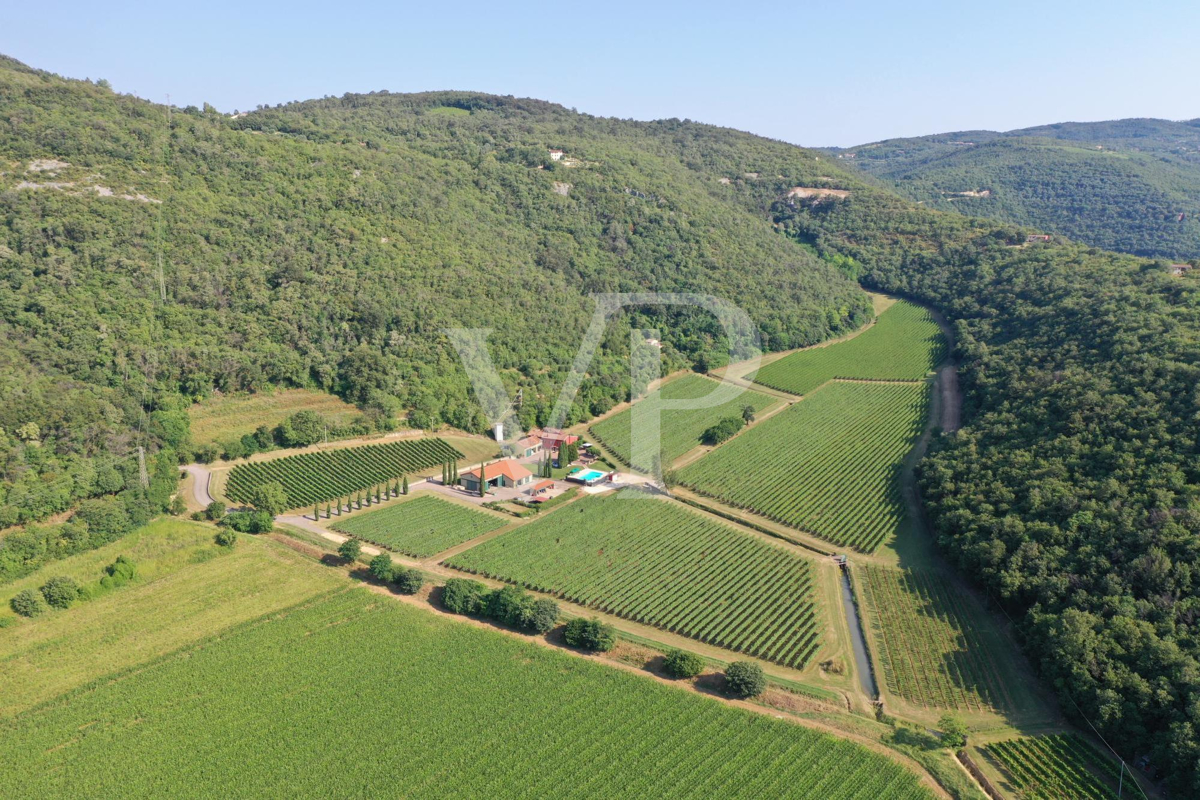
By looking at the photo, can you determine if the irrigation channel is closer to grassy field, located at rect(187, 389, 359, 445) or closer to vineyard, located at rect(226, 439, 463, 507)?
vineyard, located at rect(226, 439, 463, 507)

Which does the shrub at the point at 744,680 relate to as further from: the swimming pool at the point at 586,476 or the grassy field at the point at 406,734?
the swimming pool at the point at 586,476

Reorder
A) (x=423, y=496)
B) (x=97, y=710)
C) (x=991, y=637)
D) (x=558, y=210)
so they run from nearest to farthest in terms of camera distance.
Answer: (x=97, y=710) → (x=991, y=637) → (x=423, y=496) → (x=558, y=210)

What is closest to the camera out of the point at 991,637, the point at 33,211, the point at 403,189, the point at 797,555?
the point at 991,637

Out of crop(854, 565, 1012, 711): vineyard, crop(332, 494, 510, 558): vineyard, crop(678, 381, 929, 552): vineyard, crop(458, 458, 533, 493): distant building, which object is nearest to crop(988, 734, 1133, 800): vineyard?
crop(854, 565, 1012, 711): vineyard

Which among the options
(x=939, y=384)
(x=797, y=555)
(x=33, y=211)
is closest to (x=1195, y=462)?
(x=797, y=555)

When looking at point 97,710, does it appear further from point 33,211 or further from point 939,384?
point 939,384

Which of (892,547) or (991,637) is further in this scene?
(892,547)

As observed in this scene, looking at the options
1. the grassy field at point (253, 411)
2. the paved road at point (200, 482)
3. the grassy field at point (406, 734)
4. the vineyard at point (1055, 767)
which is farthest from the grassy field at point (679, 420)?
the vineyard at point (1055, 767)
